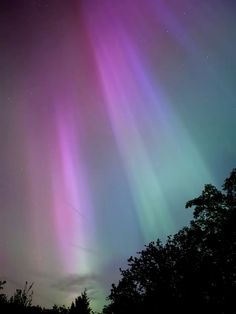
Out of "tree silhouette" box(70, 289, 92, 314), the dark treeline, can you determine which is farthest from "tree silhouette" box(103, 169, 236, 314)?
"tree silhouette" box(70, 289, 92, 314)

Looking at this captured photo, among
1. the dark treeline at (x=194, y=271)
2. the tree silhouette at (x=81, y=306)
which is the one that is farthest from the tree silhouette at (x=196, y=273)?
the tree silhouette at (x=81, y=306)

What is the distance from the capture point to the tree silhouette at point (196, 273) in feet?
90.0

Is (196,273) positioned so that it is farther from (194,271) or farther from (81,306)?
(81,306)

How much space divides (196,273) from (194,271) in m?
0.33

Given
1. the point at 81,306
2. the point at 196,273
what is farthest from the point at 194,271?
the point at 81,306

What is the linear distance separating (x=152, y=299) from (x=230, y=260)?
8206 millimetres

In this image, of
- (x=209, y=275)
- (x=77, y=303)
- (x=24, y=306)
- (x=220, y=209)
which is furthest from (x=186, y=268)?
(x=77, y=303)

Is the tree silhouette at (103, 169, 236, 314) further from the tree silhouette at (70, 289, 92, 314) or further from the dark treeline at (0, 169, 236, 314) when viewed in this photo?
the tree silhouette at (70, 289, 92, 314)

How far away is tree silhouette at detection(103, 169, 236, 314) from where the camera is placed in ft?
90.0

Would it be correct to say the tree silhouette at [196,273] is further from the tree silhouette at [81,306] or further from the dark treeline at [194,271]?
the tree silhouette at [81,306]

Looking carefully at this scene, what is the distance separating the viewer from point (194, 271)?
29266 mm

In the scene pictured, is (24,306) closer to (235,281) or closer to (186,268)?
(186,268)

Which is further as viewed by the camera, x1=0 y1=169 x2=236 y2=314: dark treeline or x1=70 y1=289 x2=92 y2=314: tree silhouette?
x1=70 y1=289 x2=92 y2=314: tree silhouette

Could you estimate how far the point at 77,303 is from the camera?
180 ft
